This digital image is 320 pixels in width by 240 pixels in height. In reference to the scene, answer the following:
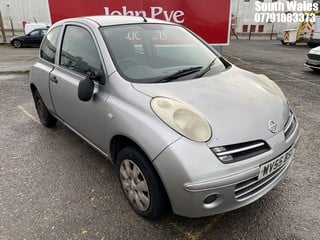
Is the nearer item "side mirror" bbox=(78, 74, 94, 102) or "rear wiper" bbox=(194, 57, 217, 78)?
"side mirror" bbox=(78, 74, 94, 102)

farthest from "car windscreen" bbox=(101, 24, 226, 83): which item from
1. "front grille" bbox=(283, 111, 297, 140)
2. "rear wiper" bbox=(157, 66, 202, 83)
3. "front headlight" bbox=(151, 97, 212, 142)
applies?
"front grille" bbox=(283, 111, 297, 140)

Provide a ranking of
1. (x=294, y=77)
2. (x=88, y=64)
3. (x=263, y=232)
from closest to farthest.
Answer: (x=263, y=232) → (x=88, y=64) → (x=294, y=77)

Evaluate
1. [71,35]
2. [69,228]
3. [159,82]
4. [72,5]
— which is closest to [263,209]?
[159,82]

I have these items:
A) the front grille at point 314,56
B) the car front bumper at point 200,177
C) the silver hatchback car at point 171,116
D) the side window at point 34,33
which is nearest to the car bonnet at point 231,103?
the silver hatchback car at point 171,116

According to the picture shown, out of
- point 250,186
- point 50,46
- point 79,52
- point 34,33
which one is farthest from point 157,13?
point 34,33

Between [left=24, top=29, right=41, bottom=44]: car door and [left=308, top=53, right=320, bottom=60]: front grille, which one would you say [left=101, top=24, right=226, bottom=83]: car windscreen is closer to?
[left=308, top=53, right=320, bottom=60]: front grille

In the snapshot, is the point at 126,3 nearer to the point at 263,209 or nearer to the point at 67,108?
the point at 67,108

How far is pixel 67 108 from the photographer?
133 inches

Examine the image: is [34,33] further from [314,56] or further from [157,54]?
[157,54]

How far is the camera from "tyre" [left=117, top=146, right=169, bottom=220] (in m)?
2.21

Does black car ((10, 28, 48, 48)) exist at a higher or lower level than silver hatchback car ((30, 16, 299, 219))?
lower

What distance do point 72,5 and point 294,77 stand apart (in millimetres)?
6541

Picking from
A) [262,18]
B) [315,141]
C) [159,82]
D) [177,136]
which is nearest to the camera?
[177,136]

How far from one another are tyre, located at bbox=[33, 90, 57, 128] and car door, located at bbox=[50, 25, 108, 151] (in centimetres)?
69
